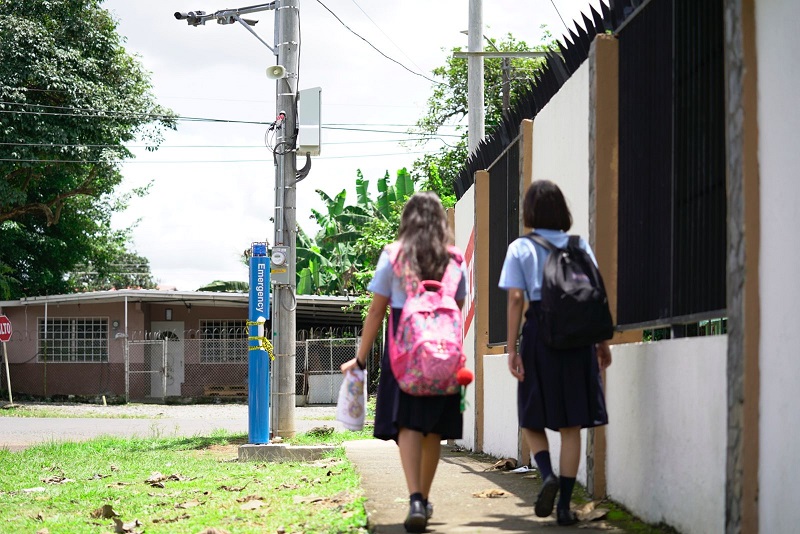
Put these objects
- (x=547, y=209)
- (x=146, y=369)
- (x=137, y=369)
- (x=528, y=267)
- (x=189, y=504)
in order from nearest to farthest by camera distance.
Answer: (x=528, y=267)
(x=547, y=209)
(x=189, y=504)
(x=137, y=369)
(x=146, y=369)

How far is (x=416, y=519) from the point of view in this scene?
486 centimetres

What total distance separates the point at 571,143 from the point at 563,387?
228 centimetres

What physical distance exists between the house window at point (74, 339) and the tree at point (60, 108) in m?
1.73

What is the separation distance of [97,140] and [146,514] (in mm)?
23899

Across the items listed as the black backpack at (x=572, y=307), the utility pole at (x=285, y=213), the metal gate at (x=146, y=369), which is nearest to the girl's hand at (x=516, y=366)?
the black backpack at (x=572, y=307)

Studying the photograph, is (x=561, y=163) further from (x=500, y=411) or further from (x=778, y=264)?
(x=778, y=264)

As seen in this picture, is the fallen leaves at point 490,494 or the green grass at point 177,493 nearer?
the fallen leaves at point 490,494

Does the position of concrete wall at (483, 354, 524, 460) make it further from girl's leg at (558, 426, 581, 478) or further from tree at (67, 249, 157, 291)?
tree at (67, 249, 157, 291)

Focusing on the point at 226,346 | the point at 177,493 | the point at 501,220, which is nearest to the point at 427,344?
the point at 177,493

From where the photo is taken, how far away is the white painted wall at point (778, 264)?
142 inches

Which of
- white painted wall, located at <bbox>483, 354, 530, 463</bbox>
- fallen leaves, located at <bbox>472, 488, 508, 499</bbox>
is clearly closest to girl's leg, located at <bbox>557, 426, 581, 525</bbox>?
fallen leaves, located at <bbox>472, 488, 508, 499</bbox>

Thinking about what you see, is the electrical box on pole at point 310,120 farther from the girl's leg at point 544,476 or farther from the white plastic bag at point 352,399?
the girl's leg at point 544,476

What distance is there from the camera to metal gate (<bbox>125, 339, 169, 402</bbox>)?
32.7m

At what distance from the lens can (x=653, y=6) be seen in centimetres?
535
